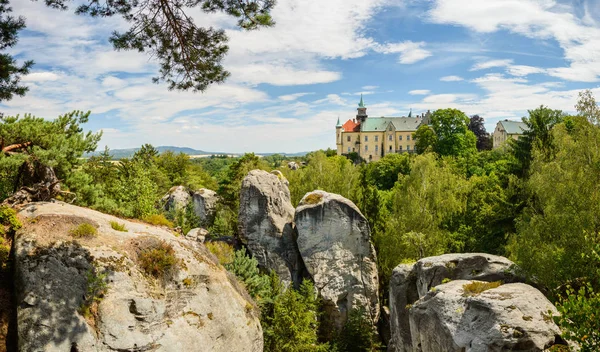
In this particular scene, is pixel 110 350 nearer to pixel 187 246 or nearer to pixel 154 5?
pixel 187 246

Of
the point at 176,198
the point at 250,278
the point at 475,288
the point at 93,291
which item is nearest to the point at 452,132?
the point at 176,198

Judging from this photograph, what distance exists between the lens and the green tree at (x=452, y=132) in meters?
58.2

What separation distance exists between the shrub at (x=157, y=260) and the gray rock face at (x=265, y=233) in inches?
485

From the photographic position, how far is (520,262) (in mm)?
15203

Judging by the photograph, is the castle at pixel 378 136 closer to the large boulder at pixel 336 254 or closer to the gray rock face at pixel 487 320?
the large boulder at pixel 336 254

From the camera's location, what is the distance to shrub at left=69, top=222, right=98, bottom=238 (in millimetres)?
11375

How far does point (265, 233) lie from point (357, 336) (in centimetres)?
835

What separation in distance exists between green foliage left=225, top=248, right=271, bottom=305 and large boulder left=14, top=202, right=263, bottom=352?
19.1 feet

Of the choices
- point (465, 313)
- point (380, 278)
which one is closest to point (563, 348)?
point (465, 313)

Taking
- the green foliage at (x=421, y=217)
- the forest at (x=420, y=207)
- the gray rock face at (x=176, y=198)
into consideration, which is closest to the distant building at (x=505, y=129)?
the forest at (x=420, y=207)

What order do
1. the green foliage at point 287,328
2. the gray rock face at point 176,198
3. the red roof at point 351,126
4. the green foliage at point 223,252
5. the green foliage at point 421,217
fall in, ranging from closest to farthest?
the green foliage at point 287,328 < the green foliage at point 223,252 < the green foliage at point 421,217 < the gray rock face at point 176,198 < the red roof at point 351,126

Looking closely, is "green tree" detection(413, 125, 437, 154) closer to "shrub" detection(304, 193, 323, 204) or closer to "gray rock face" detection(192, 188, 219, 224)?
"gray rock face" detection(192, 188, 219, 224)

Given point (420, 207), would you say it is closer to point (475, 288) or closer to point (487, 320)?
point (475, 288)

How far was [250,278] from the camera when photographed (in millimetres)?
19547
